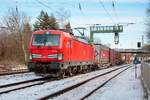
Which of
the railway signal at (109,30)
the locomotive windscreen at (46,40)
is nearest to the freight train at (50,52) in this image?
the locomotive windscreen at (46,40)

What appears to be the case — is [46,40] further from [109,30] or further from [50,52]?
[109,30]

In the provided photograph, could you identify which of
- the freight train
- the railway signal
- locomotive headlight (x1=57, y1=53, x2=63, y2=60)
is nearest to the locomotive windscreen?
the freight train

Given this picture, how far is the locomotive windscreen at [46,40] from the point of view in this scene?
1126 inches

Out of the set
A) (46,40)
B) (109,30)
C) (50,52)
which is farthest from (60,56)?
(109,30)

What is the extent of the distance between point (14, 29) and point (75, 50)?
47434 millimetres

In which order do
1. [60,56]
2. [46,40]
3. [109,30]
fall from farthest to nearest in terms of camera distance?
[109,30] → [46,40] → [60,56]

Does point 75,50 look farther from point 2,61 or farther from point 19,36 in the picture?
point 19,36

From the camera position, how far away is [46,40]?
28750mm

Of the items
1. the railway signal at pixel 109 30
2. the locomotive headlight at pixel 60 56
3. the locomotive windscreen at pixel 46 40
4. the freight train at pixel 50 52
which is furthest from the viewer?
the railway signal at pixel 109 30

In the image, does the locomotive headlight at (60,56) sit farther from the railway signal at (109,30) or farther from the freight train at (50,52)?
the railway signal at (109,30)

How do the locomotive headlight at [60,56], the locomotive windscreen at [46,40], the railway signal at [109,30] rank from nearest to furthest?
1. the locomotive headlight at [60,56]
2. the locomotive windscreen at [46,40]
3. the railway signal at [109,30]

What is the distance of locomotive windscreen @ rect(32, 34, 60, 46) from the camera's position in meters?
28.6

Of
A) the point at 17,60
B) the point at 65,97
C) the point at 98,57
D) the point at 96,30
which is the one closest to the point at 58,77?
the point at 65,97

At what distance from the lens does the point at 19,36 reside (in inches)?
2977
